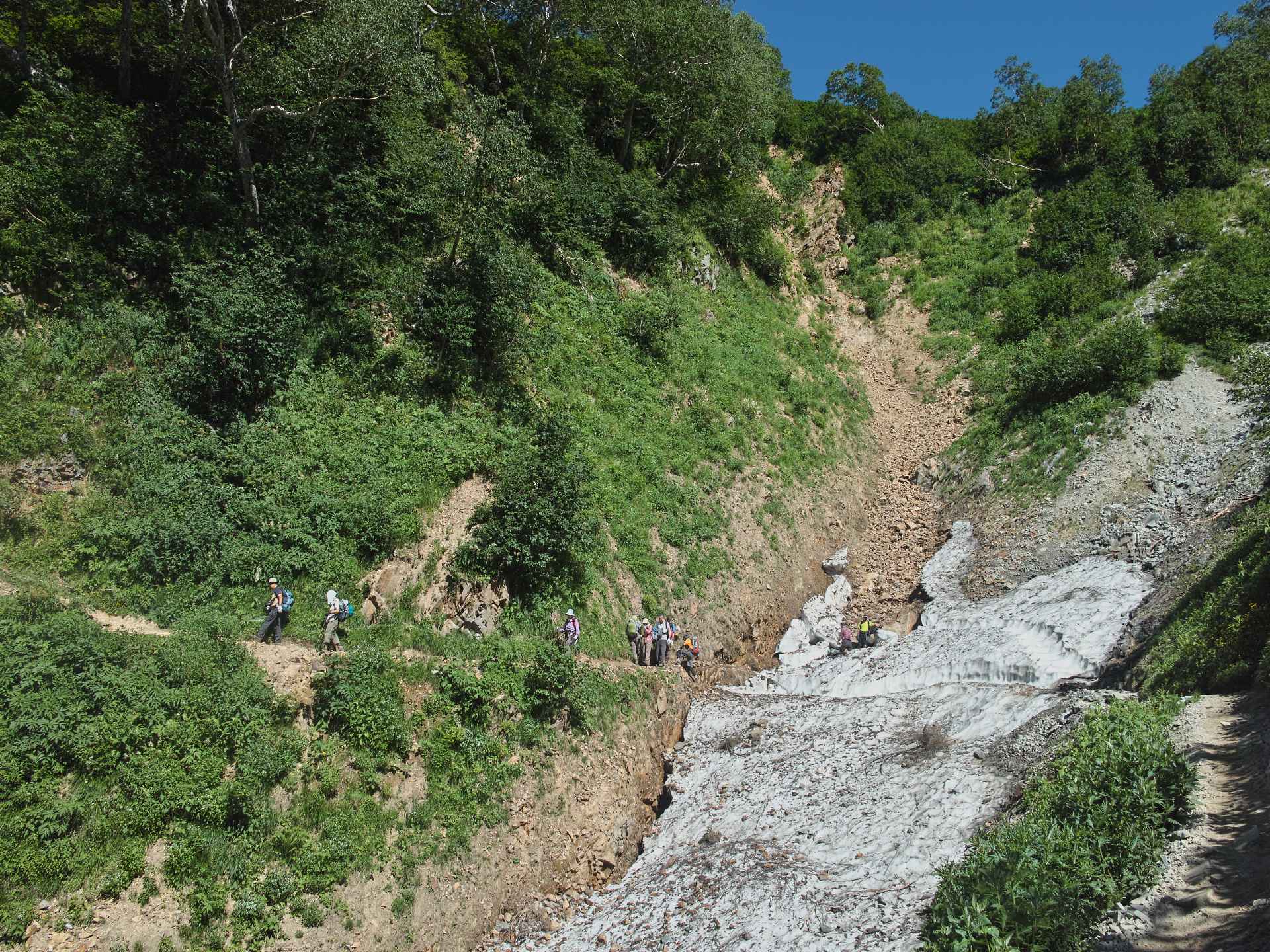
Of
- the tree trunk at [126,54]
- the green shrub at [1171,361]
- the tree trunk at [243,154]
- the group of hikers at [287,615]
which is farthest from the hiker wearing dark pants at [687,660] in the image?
the tree trunk at [126,54]

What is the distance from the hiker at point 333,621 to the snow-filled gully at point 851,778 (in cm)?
679

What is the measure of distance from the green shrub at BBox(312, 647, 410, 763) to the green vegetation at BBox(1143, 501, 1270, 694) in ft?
46.2

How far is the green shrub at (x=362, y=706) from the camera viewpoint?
13391 millimetres

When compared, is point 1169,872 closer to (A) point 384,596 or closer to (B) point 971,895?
(B) point 971,895

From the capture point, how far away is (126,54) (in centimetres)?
1936

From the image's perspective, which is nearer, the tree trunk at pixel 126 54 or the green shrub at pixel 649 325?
the tree trunk at pixel 126 54

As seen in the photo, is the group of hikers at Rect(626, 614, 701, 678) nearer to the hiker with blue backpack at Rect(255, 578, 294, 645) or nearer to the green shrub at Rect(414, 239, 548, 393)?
the green shrub at Rect(414, 239, 548, 393)

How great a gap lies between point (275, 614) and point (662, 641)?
9.42 meters

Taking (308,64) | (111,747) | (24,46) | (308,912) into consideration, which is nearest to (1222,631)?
(308,912)

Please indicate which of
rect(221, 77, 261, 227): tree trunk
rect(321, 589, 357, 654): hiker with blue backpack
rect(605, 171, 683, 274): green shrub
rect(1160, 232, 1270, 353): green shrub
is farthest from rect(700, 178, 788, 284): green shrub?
rect(321, 589, 357, 654): hiker with blue backpack

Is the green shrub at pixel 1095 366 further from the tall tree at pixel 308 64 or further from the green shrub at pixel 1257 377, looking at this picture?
the tall tree at pixel 308 64

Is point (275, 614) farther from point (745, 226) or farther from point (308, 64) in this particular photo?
point (745, 226)

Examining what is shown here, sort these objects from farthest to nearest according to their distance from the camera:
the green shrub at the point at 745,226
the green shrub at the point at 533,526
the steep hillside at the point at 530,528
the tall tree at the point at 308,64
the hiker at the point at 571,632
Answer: the green shrub at the point at 745,226, the tall tree at the point at 308,64, the hiker at the point at 571,632, the green shrub at the point at 533,526, the steep hillside at the point at 530,528

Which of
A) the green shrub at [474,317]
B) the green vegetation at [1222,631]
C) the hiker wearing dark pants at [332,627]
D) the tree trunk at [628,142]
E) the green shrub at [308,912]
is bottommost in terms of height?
the green shrub at [308,912]
